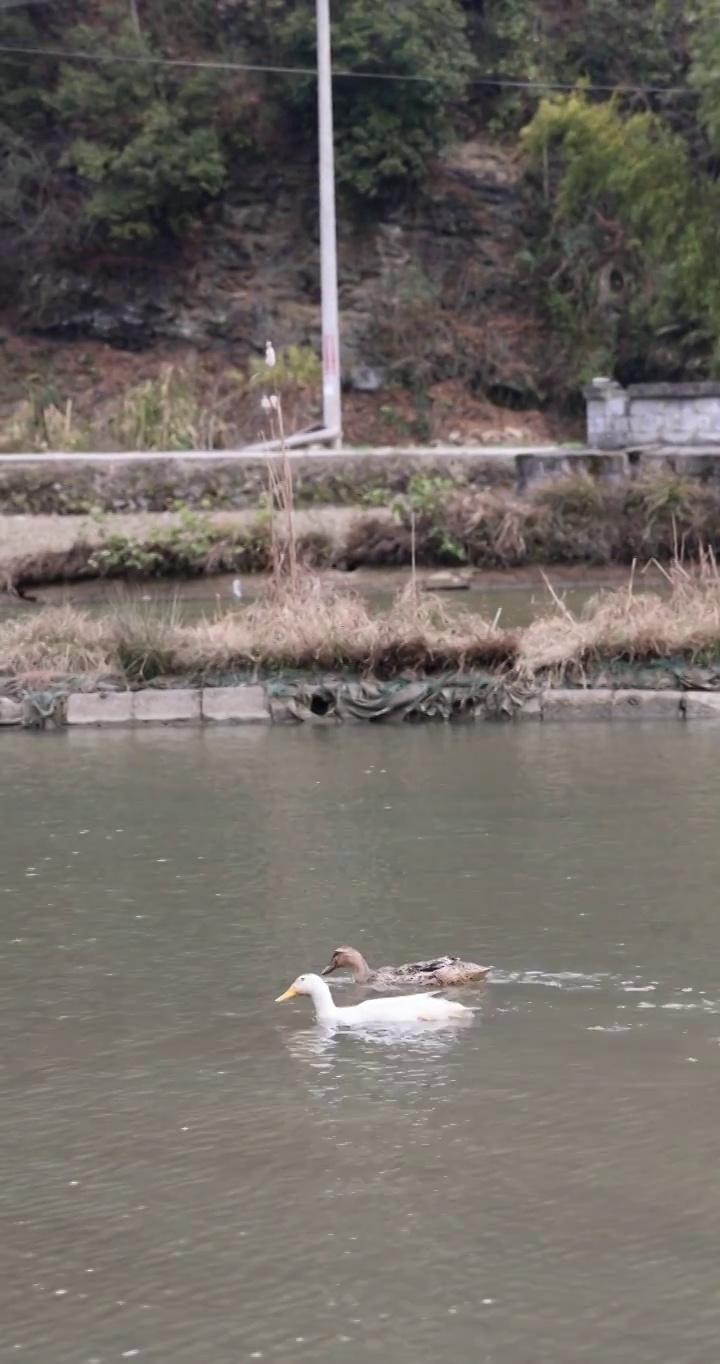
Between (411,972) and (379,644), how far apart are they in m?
8.93

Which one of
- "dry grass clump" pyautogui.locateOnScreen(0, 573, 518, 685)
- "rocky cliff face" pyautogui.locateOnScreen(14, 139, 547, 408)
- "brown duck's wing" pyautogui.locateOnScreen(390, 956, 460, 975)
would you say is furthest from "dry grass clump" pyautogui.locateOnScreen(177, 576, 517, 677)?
"rocky cliff face" pyautogui.locateOnScreen(14, 139, 547, 408)

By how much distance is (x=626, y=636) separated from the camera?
17328 mm

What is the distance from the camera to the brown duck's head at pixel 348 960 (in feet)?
29.0

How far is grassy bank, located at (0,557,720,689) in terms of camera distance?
56.9 feet

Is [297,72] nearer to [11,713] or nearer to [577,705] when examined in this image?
[11,713]

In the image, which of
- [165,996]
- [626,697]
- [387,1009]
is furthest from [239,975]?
[626,697]

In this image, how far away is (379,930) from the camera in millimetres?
9945

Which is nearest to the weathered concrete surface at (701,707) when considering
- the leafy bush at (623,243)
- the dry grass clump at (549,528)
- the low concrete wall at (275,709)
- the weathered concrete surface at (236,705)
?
the low concrete wall at (275,709)

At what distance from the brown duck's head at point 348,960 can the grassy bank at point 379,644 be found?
830cm

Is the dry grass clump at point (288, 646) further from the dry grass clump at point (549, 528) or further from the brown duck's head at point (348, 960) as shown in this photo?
the brown duck's head at point (348, 960)

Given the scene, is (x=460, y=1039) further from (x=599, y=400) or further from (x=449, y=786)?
(x=599, y=400)

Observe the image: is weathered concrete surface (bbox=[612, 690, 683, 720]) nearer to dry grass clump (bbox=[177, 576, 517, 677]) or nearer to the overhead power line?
dry grass clump (bbox=[177, 576, 517, 677])

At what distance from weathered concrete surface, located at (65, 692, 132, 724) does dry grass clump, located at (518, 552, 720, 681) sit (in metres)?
3.27

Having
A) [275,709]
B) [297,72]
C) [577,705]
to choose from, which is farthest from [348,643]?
[297,72]
